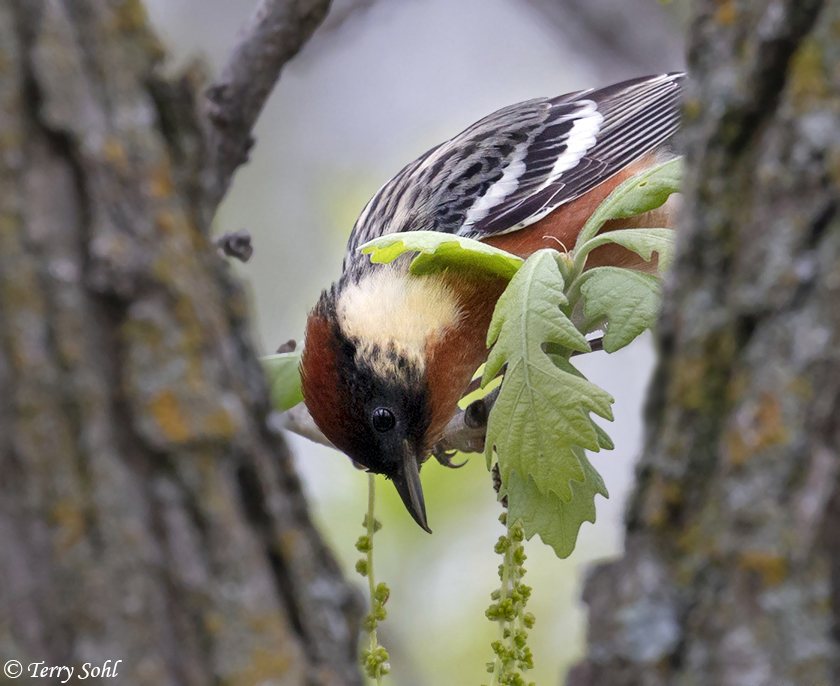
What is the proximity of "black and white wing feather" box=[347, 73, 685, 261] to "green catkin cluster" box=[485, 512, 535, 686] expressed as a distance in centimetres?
203

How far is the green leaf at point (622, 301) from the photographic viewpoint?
152 centimetres

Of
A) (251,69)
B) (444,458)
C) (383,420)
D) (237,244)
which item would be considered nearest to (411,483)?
(383,420)

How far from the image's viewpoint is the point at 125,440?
0.96m

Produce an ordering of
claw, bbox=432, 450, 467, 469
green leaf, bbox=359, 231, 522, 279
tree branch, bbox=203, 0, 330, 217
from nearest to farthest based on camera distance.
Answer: green leaf, bbox=359, 231, 522, 279 → tree branch, bbox=203, 0, 330, 217 → claw, bbox=432, 450, 467, 469

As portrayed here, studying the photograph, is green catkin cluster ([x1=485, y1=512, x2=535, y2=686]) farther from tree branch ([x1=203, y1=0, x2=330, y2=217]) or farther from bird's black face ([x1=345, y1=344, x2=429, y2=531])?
tree branch ([x1=203, y1=0, x2=330, y2=217])

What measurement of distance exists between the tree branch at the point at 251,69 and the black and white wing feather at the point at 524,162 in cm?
101

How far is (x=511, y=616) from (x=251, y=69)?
1.93 m

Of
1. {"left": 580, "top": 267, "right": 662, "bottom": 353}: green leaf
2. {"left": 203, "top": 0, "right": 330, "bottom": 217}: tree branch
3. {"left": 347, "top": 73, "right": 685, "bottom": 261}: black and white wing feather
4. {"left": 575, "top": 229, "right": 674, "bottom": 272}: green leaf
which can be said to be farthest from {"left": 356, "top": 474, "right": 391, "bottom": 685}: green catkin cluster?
{"left": 347, "top": 73, "right": 685, "bottom": 261}: black and white wing feather

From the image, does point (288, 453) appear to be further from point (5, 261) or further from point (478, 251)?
point (478, 251)

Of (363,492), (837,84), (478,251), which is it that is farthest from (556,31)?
(837,84)

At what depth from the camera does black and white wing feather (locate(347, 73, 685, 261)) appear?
3.66 meters

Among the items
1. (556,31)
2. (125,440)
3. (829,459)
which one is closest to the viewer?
(829,459)

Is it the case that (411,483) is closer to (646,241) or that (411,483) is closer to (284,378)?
(284,378)

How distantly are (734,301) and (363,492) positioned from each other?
4.58m
